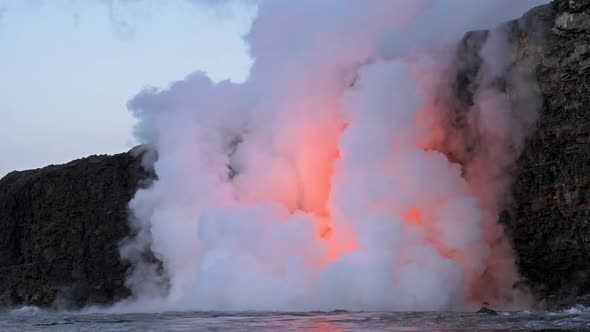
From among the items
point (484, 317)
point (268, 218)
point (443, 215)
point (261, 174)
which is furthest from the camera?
point (261, 174)

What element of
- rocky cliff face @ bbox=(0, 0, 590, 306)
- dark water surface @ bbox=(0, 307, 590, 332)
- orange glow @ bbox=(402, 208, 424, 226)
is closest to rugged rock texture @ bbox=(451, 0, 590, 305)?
rocky cliff face @ bbox=(0, 0, 590, 306)

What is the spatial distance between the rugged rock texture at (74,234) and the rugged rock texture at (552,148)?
38.0m

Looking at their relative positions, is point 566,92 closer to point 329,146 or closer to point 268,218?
point 329,146

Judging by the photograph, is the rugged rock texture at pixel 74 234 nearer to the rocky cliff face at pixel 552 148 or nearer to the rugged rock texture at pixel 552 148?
the rugged rock texture at pixel 552 148

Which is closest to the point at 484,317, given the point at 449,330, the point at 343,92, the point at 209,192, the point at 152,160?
the point at 449,330

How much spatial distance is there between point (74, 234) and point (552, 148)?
50.4 meters

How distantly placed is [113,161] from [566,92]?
48.8 metres

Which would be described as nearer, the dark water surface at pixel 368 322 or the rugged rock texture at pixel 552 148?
the dark water surface at pixel 368 322

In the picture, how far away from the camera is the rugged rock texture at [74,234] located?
77.3 meters

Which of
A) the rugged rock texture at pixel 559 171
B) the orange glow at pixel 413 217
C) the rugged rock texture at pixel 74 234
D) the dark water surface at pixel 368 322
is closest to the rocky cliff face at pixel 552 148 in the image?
the rugged rock texture at pixel 559 171

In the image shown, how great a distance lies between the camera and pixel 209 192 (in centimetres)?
6038

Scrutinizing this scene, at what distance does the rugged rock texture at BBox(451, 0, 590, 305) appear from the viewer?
4678cm

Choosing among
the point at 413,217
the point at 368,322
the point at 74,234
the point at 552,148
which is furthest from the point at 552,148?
the point at 74,234

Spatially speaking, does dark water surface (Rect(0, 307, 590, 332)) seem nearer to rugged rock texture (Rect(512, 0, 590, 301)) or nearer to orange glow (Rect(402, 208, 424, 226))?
orange glow (Rect(402, 208, 424, 226))
